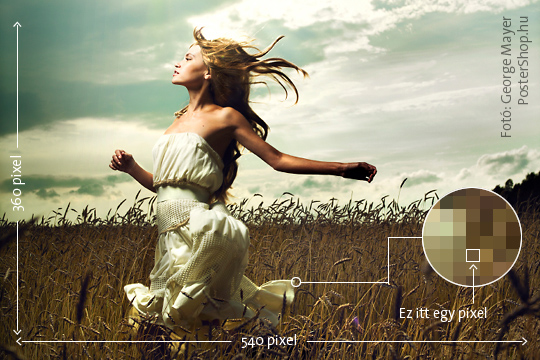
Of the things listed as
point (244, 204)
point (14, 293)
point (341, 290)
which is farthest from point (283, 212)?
point (14, 293)

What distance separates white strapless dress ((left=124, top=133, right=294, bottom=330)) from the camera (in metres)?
2.25

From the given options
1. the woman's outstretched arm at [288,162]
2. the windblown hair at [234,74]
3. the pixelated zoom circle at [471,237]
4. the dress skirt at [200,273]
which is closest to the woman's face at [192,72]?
the windblown hair at [234,74]

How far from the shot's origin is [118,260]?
3.44m

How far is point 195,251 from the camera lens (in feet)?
7.47

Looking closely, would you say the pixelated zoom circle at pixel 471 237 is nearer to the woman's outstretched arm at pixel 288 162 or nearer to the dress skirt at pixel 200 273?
the woman's outstretched arm at pixel 288 162

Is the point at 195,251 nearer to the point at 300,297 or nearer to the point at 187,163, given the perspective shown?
the point at 187,163

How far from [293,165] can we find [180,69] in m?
0.85

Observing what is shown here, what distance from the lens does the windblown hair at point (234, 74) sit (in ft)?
8.75

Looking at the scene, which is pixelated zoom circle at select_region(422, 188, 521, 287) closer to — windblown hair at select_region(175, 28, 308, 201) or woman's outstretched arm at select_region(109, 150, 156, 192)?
windblown hair at select_region(175, 28, 308, 201)

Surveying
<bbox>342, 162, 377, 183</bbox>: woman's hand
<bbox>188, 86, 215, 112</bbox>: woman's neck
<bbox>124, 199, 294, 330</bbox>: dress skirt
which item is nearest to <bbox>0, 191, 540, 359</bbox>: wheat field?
<bbox>124, 199, 294, 330</bbox>: dress skirt

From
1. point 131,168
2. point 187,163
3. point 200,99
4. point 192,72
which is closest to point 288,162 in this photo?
point 187,163

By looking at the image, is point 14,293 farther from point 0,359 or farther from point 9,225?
point 9,225

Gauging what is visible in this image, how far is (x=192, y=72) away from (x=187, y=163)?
56 centimetres

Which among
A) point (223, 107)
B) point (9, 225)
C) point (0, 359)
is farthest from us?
point (9, 225)
